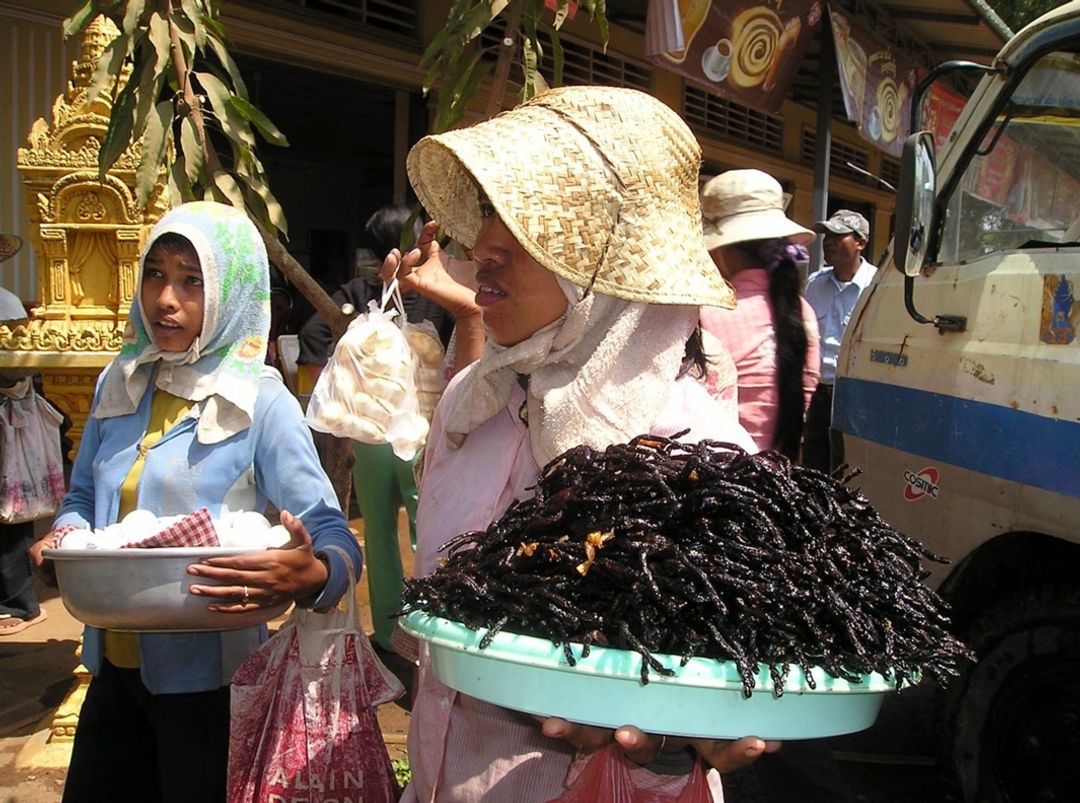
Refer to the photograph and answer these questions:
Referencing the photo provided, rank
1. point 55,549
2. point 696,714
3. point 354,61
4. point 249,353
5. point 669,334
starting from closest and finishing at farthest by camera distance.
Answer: point 696,714 < point 669,334 < point 55,549 < point 249,353 < point 354,61

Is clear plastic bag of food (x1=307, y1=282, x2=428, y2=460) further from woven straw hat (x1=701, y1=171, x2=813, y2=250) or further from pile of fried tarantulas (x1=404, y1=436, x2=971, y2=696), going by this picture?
pile of fried tarantulas (x1=404, y1=436, x2=971, y2=696)

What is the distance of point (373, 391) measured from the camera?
3.65m

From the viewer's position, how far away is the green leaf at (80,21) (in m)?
3.72

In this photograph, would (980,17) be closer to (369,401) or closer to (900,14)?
(900,14)

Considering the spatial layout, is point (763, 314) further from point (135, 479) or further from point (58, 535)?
point (58, 535)

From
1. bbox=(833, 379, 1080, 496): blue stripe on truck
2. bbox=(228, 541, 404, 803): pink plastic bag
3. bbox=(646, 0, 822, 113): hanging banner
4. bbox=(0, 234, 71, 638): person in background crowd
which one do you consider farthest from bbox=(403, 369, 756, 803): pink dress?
bbox=(646, 0, 822, 113): hanging banner

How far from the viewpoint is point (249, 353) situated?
7.86ft

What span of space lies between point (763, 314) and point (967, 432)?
0.82 m

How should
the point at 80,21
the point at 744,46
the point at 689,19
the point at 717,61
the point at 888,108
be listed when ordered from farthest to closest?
1. the point at 888,108
2. the point at 744,46
3. the point at 717,61
4. the point at 689,19
5. the point at 80,21

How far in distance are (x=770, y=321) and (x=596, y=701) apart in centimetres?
236

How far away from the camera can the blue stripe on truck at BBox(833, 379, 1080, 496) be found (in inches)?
97.6

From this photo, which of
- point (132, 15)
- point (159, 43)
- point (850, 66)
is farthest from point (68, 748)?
point (850, 66)

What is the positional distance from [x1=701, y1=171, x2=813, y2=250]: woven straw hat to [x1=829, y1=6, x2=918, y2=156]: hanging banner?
5025 millimetres

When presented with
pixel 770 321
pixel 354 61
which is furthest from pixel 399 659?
pixel 354 61
